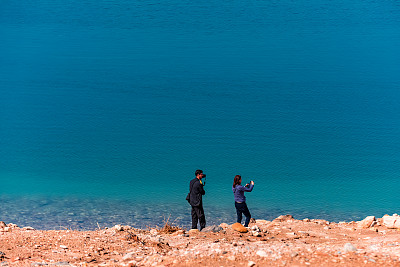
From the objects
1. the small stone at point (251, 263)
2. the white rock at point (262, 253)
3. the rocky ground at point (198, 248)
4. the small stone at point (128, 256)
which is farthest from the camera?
the small stone at point (128, 256)

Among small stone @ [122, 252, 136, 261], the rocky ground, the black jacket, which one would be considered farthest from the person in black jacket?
small stone @ [122, 252, 136, 261]

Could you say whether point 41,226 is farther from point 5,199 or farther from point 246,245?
point 246,245

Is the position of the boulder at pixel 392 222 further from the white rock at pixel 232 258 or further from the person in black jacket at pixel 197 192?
the white rock at pixel 232 258

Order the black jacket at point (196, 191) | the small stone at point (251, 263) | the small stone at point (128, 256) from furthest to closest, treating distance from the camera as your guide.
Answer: the black jacket at point (196, 191) → the small stone at point (128, 256) → the small stone at point (251, 263)

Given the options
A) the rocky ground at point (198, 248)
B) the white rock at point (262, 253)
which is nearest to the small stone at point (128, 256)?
the rocky ground at point (198, 248)

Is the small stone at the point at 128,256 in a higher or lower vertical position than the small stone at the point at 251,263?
higher

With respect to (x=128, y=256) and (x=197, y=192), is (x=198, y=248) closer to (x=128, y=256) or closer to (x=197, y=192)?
(x=128, y=256)

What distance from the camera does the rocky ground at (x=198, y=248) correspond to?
8.54m

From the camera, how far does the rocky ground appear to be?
28.0ft

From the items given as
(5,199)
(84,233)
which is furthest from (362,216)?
(5,199)

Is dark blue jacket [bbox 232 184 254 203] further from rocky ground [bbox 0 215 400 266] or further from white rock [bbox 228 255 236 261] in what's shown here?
white rock [bbox 228 255 236 261]

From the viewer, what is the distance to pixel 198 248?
365 inches

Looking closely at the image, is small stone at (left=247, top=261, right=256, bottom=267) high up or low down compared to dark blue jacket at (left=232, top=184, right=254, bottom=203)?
down

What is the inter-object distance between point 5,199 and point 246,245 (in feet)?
46.7
